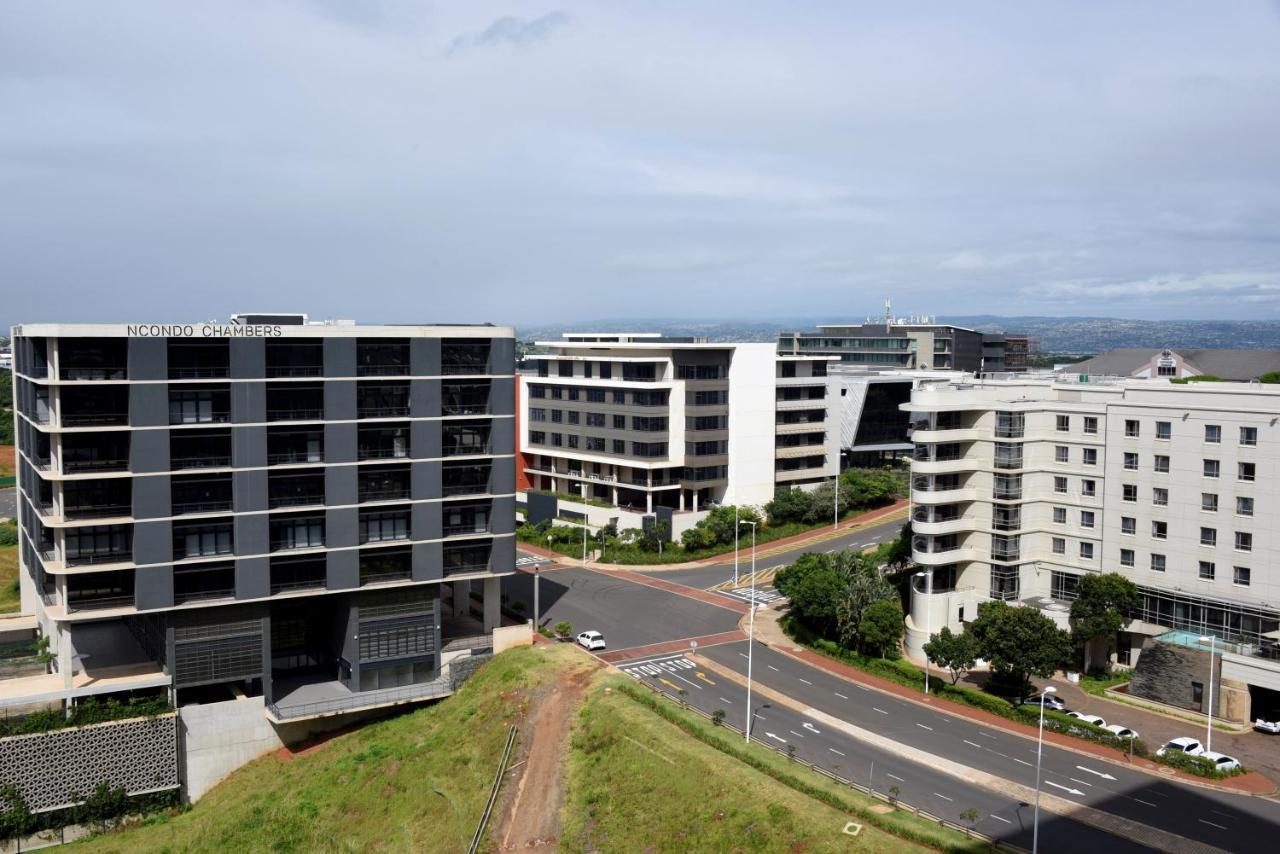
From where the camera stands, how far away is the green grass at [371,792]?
55188 millimetres

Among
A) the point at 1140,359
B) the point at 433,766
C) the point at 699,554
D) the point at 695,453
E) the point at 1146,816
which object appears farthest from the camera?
the point at 1140,359

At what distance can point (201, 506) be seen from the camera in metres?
60.9

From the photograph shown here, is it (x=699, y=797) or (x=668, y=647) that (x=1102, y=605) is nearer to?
(x=668, y=647)

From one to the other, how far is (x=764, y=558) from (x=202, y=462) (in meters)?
55.9

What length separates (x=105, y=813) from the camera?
59062 mm

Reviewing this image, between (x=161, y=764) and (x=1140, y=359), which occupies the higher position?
(x=1140, y=359)

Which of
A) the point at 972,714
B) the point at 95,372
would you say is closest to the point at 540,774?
the point at 972,714

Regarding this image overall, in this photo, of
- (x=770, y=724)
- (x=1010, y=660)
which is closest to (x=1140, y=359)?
(x=1010, y=660)

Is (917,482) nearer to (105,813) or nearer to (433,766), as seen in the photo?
(433,766)

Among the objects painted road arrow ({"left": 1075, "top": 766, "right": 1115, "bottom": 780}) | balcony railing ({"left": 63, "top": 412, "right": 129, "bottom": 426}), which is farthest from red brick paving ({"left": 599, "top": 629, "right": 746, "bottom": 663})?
balcony railing ({"left": 63, "top": 412, "right": 129, "bottom": 426})

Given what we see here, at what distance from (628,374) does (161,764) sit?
63.5 m

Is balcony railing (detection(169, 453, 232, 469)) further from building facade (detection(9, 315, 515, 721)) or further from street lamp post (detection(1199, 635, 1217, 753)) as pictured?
street lamp post (detection(1199, 635, 1217, 753))

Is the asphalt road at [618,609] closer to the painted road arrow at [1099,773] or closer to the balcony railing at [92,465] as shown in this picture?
the painted road arrow at [1099,773]

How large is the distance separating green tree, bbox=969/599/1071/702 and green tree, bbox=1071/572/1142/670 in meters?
3.44
